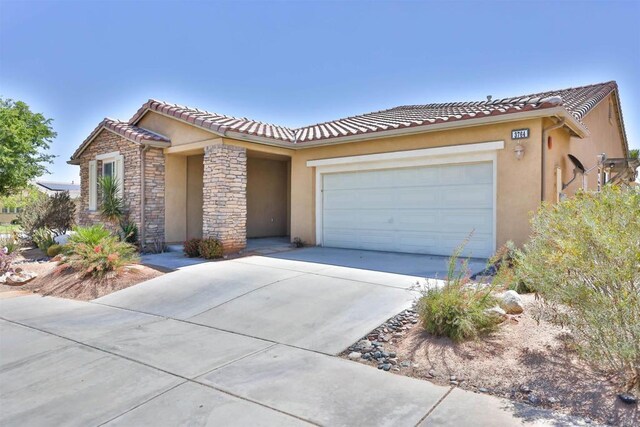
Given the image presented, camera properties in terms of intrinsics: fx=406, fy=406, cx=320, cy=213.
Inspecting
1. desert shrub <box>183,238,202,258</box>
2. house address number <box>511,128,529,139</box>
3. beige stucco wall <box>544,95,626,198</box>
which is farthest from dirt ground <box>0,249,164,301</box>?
beige stucco wall <box>544,95,626,198</box>

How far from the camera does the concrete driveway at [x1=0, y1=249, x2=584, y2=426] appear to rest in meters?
3.61

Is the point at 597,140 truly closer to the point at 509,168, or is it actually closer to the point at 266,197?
the point at 509,168

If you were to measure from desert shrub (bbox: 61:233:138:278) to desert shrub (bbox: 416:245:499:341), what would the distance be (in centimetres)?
720

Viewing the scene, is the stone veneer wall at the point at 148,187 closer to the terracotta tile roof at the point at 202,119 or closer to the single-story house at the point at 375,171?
the single-story house at the point at 375,171

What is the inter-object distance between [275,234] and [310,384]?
44.1 ft

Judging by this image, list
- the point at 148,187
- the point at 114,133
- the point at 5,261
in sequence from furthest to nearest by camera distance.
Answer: the point at 114,133 < the point at 148,187 < the point at 5,261

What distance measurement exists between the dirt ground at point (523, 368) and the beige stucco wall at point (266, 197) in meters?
11.7

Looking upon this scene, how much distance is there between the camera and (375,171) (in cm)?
1219

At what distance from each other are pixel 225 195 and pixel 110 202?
4.41 m

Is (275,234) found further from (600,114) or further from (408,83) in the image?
(600,114)

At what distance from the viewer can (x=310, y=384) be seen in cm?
417

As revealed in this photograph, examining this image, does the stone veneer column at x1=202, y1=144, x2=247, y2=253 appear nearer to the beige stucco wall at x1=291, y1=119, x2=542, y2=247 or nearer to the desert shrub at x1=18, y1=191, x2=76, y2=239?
the beige stucco wall at x1=291, y1=119, x2=542, y2=247

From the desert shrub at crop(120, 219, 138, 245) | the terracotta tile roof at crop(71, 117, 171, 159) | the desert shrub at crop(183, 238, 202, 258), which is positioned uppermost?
the terracotta tile roof at crop(71, 117, 171, 159)

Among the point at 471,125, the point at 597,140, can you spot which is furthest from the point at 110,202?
the point at 597,140
